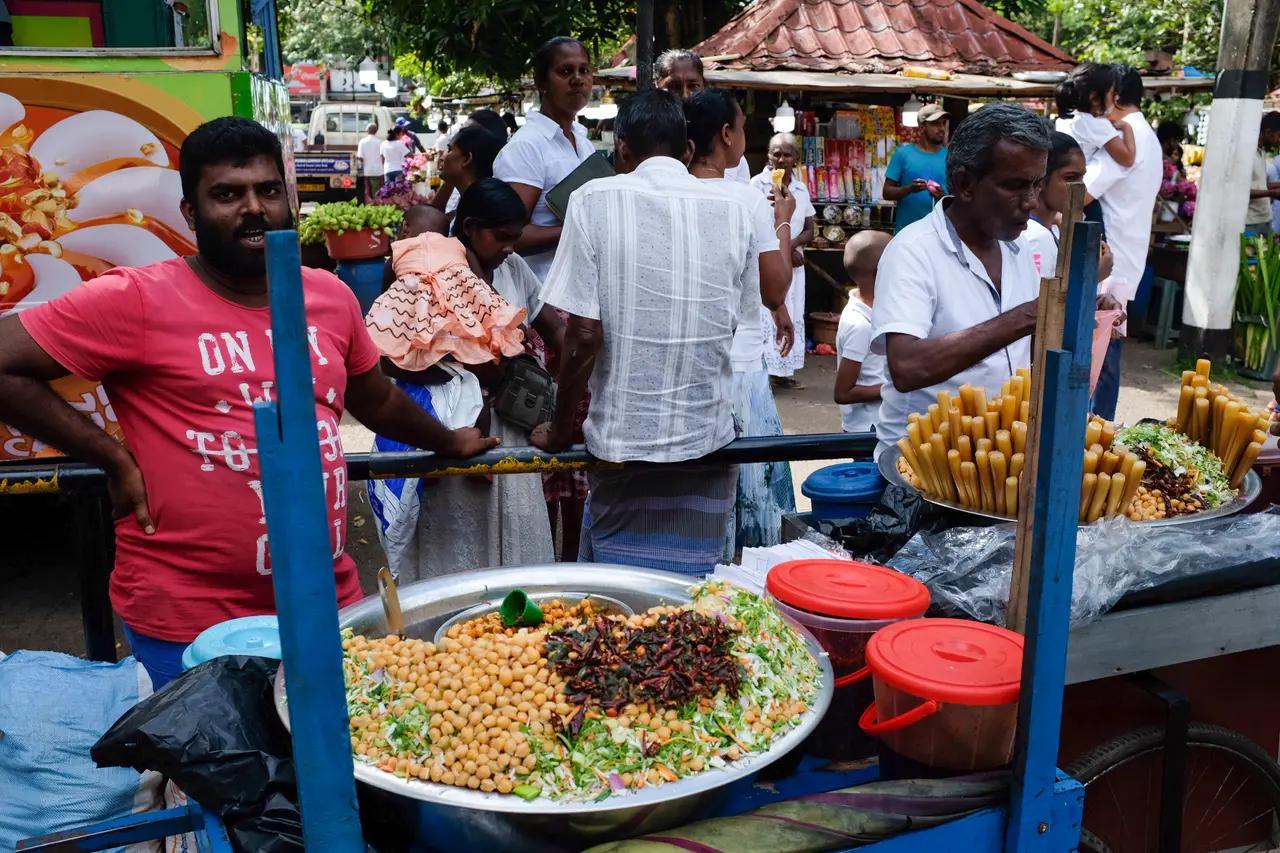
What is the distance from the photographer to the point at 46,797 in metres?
1.96

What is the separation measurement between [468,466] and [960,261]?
1461 millimetres

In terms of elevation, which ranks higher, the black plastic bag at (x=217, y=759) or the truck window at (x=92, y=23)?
the truck window at (x=92, y=23)

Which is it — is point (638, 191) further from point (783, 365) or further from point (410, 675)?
point (783, 365)

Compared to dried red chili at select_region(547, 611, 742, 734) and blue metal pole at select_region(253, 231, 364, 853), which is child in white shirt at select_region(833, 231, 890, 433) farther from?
blue metal pole at select_region(253, 231, 364, 853)

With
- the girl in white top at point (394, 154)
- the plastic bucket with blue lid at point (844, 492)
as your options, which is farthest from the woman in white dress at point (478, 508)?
the girl in white top at point (394, 154)

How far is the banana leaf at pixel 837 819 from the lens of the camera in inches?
62.1

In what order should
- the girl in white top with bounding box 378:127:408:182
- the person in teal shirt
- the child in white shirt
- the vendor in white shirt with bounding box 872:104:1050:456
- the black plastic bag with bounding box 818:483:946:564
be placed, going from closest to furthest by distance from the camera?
the black plastic bag with bounding box 818:483:946:564 < the vendor in white shirt with bounding box 872:104:1050:456 < the child in white shirt < the person in teal shirt < the girl in white top with bounding box 378:127:408:182

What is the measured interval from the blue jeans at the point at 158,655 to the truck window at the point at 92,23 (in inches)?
147

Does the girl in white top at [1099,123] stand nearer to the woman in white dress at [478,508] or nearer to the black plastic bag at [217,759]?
the woman in white dress at [478,508]

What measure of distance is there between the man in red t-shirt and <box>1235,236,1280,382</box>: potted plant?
9.05 m

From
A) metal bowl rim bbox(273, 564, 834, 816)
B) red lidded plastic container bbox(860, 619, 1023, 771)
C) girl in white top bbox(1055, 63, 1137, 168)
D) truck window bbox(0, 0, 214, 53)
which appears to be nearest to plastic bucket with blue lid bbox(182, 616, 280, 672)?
metal bowl rim bbox(273, 564, 834, 816)

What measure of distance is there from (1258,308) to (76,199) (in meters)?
9.05

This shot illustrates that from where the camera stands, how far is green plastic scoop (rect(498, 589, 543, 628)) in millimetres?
2027

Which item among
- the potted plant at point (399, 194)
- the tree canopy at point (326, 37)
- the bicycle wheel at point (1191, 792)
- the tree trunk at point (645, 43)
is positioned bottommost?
the bicycle wheel at point (1191, 792)
